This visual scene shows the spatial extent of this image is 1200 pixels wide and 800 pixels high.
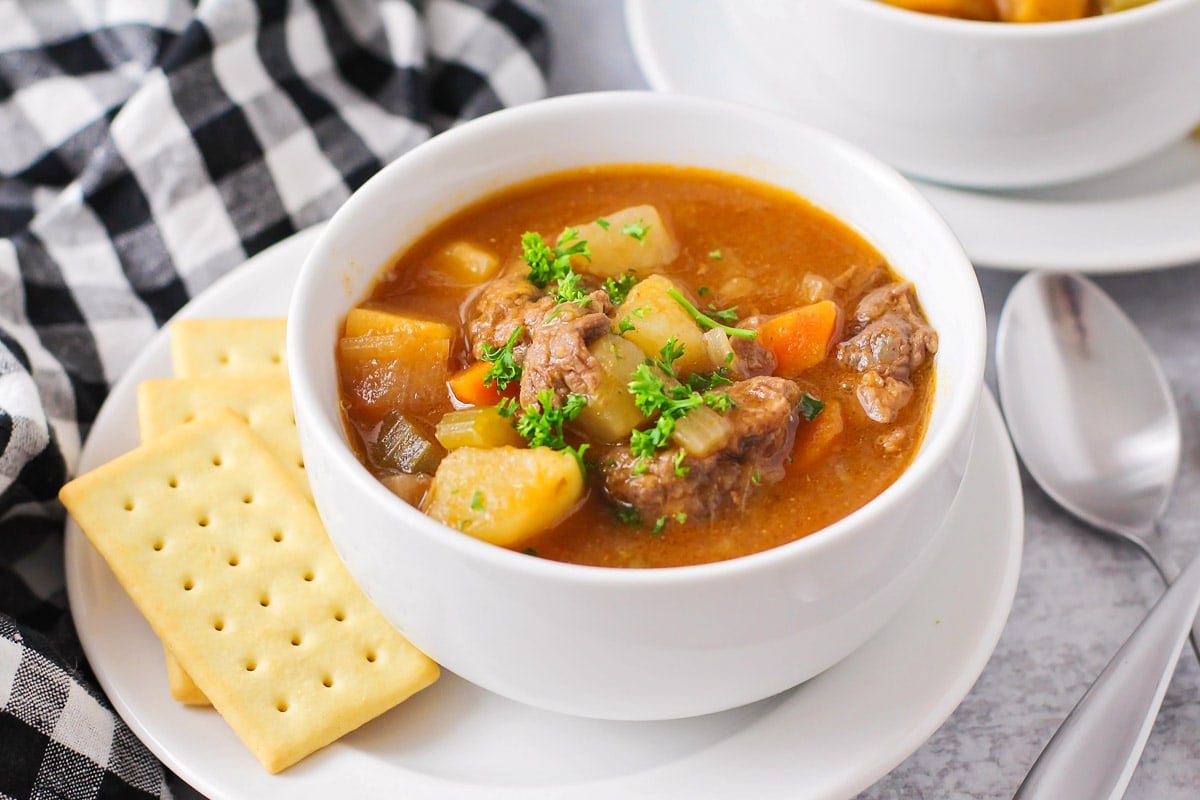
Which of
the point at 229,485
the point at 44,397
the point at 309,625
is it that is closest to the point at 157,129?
the point at 44,397

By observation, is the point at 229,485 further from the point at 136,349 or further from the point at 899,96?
the point at 899,96

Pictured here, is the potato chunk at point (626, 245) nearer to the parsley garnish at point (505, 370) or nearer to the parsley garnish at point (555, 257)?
the parsley garnish at point (555, 257)

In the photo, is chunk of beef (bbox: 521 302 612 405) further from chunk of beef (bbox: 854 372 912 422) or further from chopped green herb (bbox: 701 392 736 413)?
chunk of beef (bbox: 854 372 912 422)

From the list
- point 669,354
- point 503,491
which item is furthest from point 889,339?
point 503,491

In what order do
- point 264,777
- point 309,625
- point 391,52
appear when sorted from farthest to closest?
1. point 391,52
2. point 309,625
3. point 264,777

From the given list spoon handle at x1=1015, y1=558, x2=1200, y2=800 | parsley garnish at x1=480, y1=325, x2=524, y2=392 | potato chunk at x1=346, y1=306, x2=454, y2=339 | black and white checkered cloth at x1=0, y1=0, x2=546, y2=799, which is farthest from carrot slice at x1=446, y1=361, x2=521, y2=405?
spoon handle at x1=1015, y1=558, x2=1200, y2=800

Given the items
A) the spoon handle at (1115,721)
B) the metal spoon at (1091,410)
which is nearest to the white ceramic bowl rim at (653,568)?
the spoon handle at (1115,721)
